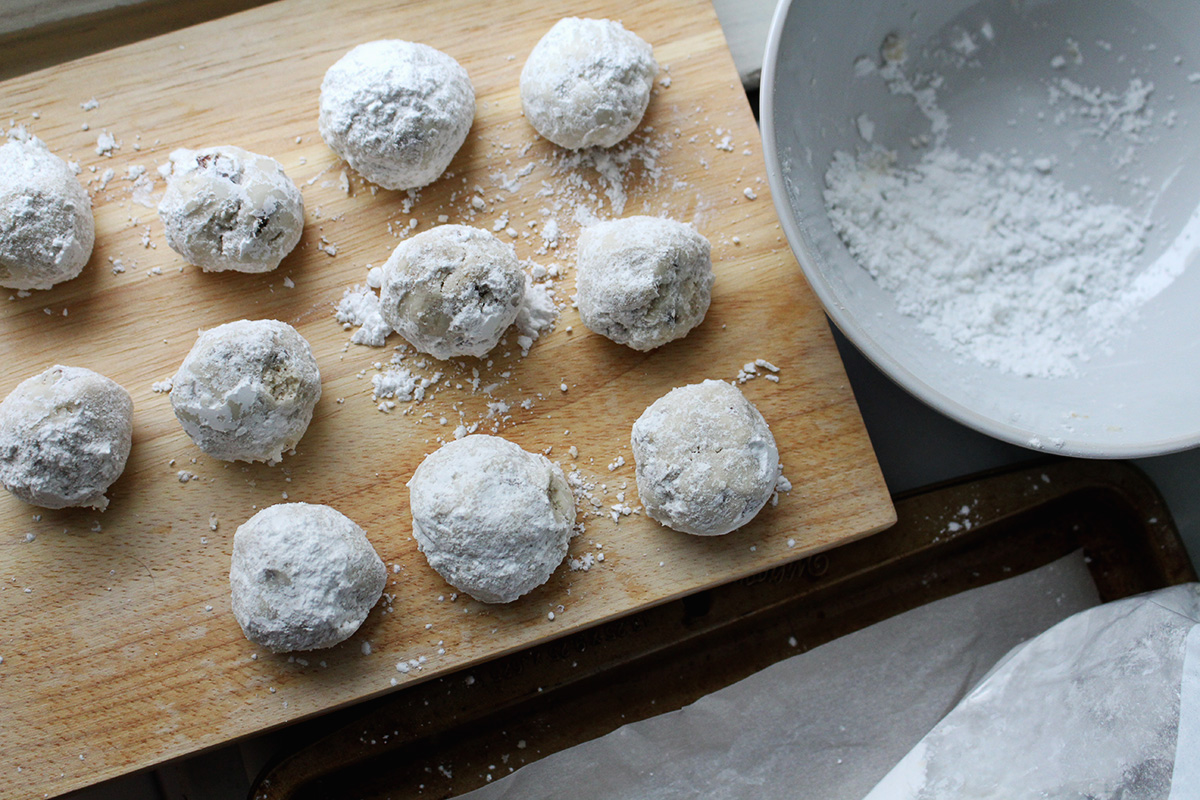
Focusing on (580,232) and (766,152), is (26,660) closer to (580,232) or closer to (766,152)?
(580,232)

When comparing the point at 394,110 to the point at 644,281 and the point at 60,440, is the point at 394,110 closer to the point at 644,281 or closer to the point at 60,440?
the point at 644,281

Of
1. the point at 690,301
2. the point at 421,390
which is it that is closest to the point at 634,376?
the point at 690,301

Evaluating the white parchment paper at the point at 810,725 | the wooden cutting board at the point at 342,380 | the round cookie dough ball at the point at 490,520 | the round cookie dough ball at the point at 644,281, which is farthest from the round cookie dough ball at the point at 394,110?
the white parchment paper at the point at 810,725

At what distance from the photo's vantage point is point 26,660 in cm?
107

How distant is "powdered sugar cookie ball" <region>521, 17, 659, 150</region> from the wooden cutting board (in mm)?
56

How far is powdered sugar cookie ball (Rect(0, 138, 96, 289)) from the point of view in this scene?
1.05m

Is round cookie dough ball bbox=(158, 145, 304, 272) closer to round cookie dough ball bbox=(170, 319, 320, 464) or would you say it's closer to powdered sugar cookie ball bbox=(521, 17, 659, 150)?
round cookie dough ball bbox=(170, 319, 320, 464)

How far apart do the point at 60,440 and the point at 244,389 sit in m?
0.24

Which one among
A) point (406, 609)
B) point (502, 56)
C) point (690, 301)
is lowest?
point (406, 609)

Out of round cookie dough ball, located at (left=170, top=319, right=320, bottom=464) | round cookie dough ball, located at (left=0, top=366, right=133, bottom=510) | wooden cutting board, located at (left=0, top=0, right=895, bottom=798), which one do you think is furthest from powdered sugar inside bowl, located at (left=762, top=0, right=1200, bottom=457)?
round cookie dough ball, located at (left=0, top=366, right=133, bottom=510)

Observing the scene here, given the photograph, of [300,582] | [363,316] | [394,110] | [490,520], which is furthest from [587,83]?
[300,582]

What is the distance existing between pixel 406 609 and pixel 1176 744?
1.02 m

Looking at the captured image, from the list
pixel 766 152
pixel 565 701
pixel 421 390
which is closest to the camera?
pixel 766 152

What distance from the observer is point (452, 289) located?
1.03m
